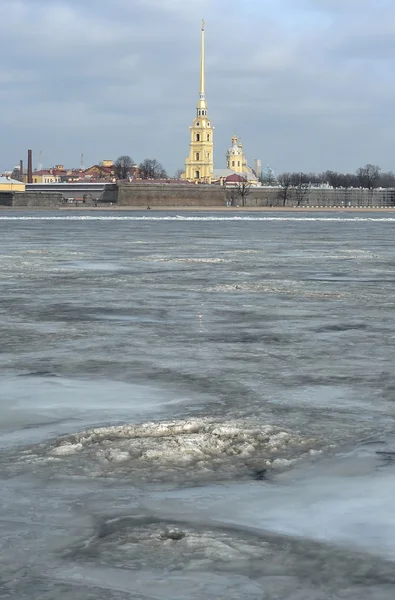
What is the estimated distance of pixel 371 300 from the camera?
11398 mm

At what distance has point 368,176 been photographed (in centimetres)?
16525

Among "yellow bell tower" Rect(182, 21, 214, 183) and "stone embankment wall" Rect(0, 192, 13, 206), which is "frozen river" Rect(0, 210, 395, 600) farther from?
"yellow bell tower" Rect(182, 21, 214, 183)

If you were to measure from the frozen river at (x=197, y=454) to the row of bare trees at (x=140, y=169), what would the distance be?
536 feet

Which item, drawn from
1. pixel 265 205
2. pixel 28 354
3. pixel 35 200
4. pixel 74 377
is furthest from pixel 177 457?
pixel 265 205

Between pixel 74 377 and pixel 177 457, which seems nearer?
pixel 177 457

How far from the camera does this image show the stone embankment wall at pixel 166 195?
125438 millimetres

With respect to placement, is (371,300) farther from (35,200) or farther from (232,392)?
(35,200)

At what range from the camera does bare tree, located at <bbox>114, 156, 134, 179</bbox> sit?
171500 mm

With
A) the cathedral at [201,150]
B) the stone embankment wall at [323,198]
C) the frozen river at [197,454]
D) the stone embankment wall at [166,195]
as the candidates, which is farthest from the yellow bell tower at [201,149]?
the frozen river at [197,454]

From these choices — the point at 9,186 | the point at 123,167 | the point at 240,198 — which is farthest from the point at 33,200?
the point at 123,167

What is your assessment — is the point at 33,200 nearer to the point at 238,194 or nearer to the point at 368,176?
the point at 238,194

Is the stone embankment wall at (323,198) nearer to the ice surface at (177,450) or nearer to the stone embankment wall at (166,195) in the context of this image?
the stone embankment wall at (166,195)

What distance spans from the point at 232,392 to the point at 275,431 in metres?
1.09

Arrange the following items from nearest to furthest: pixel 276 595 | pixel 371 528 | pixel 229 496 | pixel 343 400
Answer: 1. pixel 276 595
2. pixel 371 528
3. pixel 229 496
4. pixel 343 400
